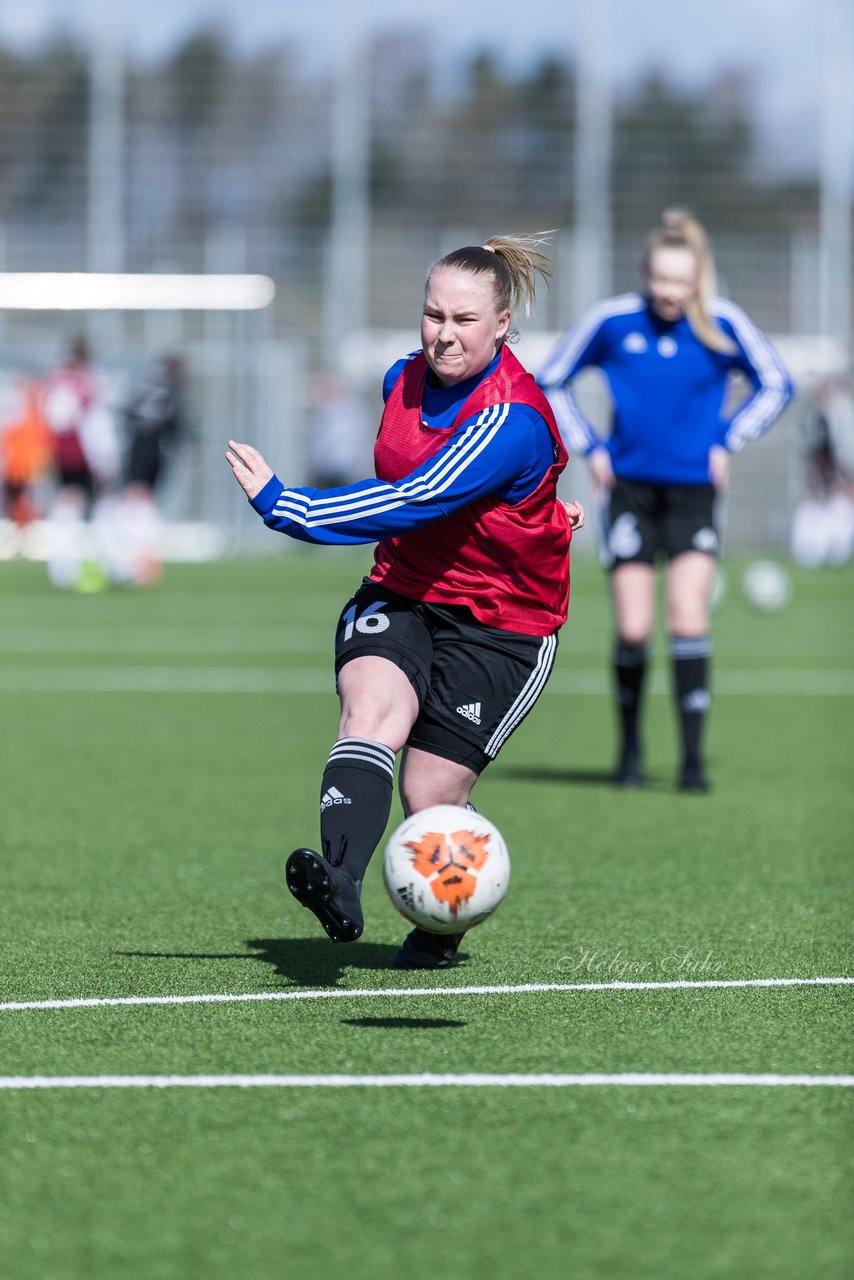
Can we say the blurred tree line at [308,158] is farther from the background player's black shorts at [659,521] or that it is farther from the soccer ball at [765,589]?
the background player's black shorts at [659,521]

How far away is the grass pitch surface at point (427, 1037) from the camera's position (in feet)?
9.73

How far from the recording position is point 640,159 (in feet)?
111

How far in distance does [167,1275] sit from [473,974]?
2074 millimetres

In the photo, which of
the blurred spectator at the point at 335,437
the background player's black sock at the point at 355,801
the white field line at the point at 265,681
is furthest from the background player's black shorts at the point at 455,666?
the blurred spectator at the point at 335,437

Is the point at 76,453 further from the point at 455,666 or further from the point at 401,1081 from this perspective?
the point at 401,1081

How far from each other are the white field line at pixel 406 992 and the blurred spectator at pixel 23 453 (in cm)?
2375

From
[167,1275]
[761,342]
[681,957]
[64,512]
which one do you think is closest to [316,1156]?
[167,1275]

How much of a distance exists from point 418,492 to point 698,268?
3.87 meters

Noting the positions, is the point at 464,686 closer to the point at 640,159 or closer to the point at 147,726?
the point at 147,726

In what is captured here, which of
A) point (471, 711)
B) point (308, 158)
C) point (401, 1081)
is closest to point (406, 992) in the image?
point (471, 711)

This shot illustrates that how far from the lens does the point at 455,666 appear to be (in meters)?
4.81

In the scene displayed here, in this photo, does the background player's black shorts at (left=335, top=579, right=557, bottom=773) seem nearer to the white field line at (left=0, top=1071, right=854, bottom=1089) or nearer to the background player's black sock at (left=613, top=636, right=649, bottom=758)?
the white field line at (left=0, top=1071, right=854, bottom=1089)

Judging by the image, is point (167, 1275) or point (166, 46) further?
point (166, 46)

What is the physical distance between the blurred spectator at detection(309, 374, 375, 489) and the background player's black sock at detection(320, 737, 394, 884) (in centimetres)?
2554
